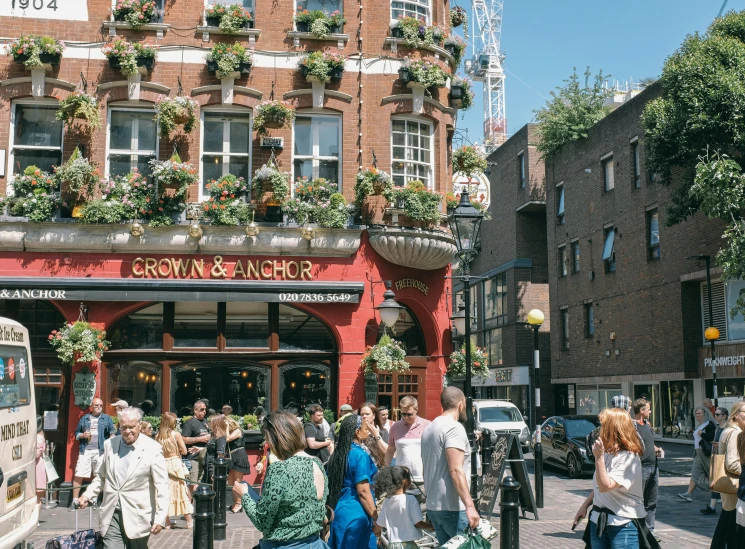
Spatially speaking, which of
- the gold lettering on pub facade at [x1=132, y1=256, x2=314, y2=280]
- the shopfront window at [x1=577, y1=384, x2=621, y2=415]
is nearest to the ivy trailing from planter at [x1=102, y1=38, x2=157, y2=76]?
the gold lettering on pub facade at [x1=132, y1=256, x2=314, y2=280]

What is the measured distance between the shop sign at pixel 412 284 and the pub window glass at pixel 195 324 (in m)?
3.98

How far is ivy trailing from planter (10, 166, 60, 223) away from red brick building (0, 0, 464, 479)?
0.27 metres

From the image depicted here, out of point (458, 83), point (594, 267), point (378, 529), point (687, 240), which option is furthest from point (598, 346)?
point (378, 529)

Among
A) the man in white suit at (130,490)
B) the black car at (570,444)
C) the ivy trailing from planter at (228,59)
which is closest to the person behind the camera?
the man in white suit at (130,490)

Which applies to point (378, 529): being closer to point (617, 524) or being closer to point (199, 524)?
point (199, 524)

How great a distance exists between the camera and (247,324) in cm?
1862

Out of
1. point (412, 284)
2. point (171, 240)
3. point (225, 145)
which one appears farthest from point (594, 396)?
point (171, 240)

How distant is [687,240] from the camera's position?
3250 centimetres

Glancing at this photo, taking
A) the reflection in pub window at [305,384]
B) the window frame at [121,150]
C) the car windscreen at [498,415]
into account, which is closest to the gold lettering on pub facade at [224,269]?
the reflection in pub window at [305,384]

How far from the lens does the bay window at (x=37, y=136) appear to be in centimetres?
1844

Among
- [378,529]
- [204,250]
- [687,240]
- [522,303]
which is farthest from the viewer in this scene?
[522,303]

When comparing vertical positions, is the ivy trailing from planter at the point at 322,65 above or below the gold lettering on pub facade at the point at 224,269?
above

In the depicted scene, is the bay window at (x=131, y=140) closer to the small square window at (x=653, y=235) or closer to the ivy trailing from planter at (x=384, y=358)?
the ivy trailing from planter at (x=384, y=358)

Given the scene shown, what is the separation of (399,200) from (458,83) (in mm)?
3612
